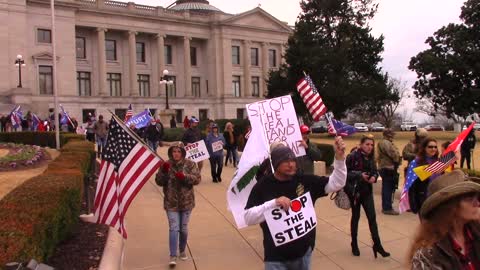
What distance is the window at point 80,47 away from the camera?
59562mm

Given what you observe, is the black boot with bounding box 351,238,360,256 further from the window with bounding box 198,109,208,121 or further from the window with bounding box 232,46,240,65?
the window with bounding box 232,46,240,65

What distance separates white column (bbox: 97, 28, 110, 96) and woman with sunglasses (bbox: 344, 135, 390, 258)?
55563 mm

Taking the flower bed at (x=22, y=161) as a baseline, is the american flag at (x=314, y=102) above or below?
above

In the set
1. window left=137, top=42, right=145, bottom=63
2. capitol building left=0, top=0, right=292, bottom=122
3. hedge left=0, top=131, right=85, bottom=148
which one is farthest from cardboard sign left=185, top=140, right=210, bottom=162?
window left=137, top=42, right=145, bottom=63

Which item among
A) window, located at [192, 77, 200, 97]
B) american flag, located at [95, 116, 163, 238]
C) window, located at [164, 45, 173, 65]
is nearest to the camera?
american flag, located at [95, 116, 163, 238]

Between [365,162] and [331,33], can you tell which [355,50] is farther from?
[365,162]

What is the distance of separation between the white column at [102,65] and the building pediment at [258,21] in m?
16.7

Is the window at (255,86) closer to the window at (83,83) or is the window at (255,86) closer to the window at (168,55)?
the window at (168,55)

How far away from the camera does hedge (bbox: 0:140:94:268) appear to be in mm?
4184

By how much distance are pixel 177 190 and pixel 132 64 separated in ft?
191

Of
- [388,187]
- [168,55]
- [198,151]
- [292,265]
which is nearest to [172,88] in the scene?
[168,55]

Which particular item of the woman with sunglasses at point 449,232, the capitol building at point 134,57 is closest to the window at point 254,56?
the capitol building at point 134,57

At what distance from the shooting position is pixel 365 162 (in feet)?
23.3

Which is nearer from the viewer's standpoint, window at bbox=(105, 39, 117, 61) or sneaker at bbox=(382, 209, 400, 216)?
sneaker at bbox=(382, 209, 400, 216)
